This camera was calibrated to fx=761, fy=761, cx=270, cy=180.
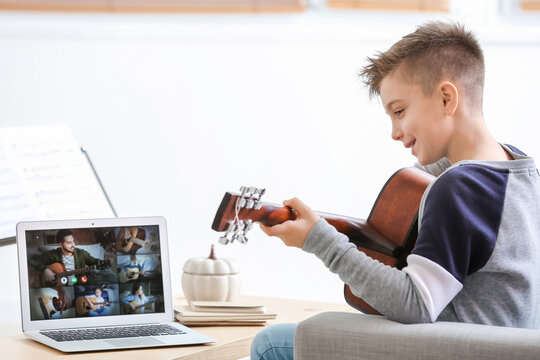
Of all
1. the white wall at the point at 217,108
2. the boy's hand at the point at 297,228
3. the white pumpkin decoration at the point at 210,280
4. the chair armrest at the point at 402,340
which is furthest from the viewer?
the white wall at the point at 217,108

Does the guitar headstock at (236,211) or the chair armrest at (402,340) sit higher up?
the guitar headstock at (236,211)

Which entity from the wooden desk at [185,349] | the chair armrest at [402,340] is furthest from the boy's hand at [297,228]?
the wooden desk at [185,349]

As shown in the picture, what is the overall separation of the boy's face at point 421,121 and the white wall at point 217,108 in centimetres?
186

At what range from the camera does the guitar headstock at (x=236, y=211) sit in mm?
1310

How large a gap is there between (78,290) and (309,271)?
6.14 feet

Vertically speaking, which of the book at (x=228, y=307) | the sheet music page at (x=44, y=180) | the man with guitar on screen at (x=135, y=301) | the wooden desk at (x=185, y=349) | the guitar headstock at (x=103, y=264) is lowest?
the wooden desk at (x=185, y=349)

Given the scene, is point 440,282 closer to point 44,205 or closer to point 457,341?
point 457,341

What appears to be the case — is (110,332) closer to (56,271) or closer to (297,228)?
(56,271)

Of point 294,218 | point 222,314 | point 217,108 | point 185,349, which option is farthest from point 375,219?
point 217,108

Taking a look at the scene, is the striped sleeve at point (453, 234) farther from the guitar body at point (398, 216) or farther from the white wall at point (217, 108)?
the white wall at point (217, 108)

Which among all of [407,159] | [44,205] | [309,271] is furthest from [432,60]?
[309,271]

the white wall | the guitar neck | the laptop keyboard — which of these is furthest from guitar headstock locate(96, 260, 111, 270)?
the white wall

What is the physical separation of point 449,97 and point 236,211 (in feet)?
1.36

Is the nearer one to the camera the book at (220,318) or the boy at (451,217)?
the boy at (451,217)
